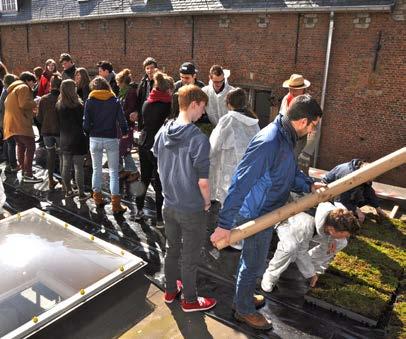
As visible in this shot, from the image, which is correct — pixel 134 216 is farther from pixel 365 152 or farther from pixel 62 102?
pixel 365 152

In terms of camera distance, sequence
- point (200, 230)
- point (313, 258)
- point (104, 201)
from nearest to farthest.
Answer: point (200, 230)
point (313, 258)
point (104, 201)

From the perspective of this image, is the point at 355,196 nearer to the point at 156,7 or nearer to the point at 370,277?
the point at 370,277

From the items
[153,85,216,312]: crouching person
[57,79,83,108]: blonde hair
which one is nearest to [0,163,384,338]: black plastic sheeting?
[153,85,216,312]: crouching person

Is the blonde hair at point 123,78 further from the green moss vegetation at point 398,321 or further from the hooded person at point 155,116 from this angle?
the green moss vegetation at point 398,321

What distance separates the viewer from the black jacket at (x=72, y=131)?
5.55 m

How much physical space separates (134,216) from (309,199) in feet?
10.4

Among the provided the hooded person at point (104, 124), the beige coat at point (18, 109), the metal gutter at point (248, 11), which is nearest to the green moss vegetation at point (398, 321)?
the hooded person at point (104, 124)

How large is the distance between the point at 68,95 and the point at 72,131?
544mm

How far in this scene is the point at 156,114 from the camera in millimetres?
5000

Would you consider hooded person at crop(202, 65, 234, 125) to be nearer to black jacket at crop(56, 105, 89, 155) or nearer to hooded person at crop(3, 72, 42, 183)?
black jacket at crop(56, 105, 89, 155)

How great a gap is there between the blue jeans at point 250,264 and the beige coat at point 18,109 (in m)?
4.80

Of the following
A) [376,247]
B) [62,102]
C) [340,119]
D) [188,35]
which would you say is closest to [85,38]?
[188,35]

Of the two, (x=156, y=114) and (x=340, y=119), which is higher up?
(x=156, y=114)

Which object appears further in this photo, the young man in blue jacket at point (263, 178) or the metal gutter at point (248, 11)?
the metal gutter at point (248, 11)
